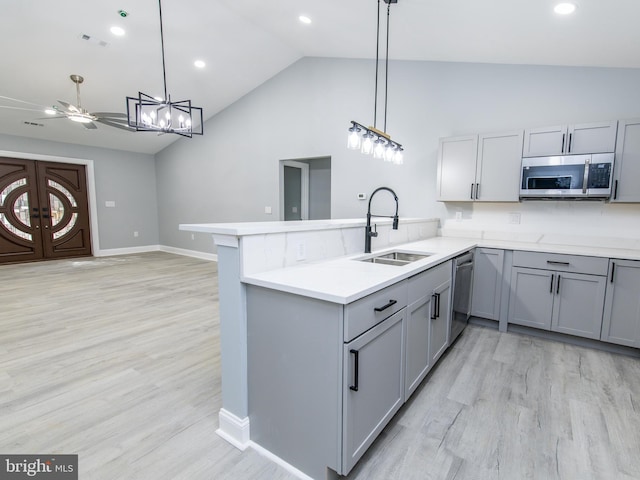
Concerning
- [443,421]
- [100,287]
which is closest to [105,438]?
[443,421]

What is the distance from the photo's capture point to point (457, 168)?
3.64 meters

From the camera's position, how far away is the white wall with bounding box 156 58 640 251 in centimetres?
330

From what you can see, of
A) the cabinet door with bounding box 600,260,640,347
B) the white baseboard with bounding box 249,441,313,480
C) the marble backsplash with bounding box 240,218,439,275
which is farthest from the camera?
the cabinet door with bounding box 600,260,640,347

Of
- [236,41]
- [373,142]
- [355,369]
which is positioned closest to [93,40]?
[236,41]

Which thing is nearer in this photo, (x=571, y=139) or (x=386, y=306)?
(x=386, y=306)

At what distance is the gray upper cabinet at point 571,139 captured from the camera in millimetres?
2850

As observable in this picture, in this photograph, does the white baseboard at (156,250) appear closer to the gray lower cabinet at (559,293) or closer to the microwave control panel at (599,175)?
the gray lower cabinet at (559,293)

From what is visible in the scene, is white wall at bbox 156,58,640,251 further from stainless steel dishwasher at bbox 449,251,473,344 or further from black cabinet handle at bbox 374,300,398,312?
black cabinet handle at bbox 374,300,398,312

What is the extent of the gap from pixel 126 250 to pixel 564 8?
855 centimetres

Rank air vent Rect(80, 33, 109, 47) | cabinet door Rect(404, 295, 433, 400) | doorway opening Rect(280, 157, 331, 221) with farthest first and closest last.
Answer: doorway opening Rect(280, 157, 331, 221)
air vent Rect(80, 33, 109, 47)
cabinet door Rect(404, 295, 433, 400)

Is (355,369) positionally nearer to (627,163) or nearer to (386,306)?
(386,306)

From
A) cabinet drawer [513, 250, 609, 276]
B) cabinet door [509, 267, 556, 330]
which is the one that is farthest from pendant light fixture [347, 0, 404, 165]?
cabinet door [509, 267, 556, 330]

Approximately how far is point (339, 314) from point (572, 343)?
9.30 ft

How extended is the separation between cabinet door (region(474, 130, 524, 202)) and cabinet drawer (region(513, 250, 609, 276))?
0.64 metres
